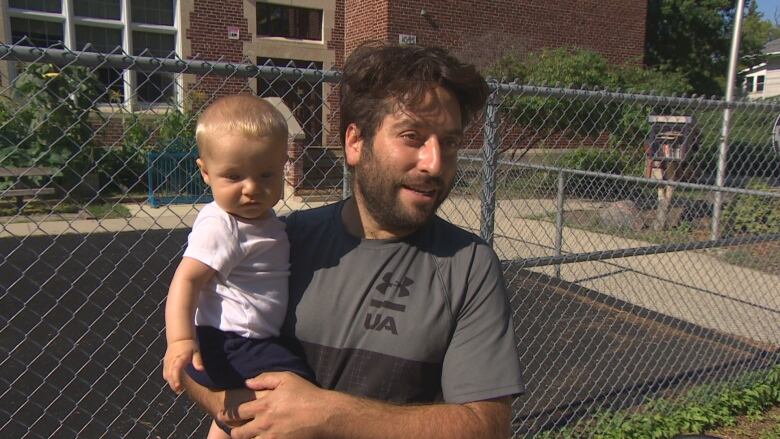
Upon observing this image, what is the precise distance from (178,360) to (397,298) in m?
0.57

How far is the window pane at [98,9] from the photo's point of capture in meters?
13.4

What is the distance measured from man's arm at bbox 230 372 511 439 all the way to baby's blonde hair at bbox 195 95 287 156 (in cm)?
64

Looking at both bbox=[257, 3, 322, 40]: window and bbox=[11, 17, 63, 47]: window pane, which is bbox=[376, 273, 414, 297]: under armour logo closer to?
bbox=[11, 17, 63, 47]: window pane

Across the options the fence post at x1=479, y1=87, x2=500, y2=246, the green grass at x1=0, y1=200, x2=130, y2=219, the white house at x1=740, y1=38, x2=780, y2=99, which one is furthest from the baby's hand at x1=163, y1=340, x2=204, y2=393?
the white house at x1=740, y1=38, x2=780, y2=99

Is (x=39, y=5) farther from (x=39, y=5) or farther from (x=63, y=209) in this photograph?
(x=63, y=209)

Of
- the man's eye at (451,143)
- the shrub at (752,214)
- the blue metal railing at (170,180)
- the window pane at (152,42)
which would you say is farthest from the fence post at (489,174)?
the window pane at (152,42)

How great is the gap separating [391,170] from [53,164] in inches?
382

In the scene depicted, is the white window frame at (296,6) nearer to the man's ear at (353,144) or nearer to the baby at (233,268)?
the man's ear at (353,144)

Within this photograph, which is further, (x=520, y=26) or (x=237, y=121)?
(x=520, y=26)

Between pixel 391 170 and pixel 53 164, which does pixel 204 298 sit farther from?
pixel 53 164

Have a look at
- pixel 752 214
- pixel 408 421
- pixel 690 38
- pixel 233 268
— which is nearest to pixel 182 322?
pixel 233 268

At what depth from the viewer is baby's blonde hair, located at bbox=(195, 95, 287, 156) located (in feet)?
5.32

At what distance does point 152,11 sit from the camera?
14086 mm

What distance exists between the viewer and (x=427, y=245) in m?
1.74
